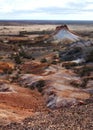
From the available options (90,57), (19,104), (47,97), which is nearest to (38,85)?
(47,97)

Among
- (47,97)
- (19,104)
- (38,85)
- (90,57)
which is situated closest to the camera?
(19,104)

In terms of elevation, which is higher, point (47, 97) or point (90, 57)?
point (47, 97)

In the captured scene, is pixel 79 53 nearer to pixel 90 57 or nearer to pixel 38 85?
pixel 90 57

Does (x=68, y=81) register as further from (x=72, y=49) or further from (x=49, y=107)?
(x=72, y=49)

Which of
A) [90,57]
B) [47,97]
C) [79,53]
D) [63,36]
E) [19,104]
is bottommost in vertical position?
[63,36]

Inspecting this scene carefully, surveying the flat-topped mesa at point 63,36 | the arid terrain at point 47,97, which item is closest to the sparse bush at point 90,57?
the arid terrain at point 47,97

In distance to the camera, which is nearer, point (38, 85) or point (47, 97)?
point (47, 97)

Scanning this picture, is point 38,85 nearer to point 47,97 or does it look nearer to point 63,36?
point 47,97

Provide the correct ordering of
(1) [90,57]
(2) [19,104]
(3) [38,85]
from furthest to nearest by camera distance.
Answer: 1. (1) [90,57]
2. (3) [38,85]
3. (2) [19,104]
